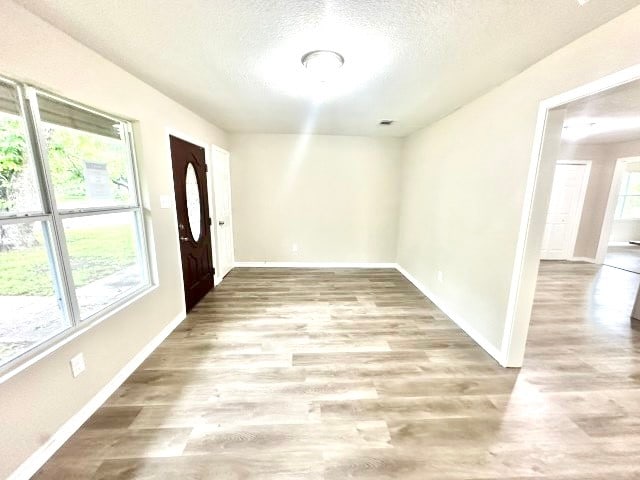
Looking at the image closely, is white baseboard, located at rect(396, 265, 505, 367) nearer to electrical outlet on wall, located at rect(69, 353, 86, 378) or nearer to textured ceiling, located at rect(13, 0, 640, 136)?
textured ceiling, located at rect(13, 0, 640, 136)

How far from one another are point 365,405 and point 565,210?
6.21 m

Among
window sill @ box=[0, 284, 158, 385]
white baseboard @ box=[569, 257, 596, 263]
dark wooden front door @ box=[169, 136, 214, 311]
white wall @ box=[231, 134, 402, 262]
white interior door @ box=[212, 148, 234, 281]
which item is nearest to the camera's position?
window sill @ box=[0, 284, 158, 385]

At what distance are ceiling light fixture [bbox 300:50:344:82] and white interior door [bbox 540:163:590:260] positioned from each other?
5.65 m

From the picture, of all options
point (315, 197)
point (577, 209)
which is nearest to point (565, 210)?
point (577, 209)

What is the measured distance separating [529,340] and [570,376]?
0.51 metres

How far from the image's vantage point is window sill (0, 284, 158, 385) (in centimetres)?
123

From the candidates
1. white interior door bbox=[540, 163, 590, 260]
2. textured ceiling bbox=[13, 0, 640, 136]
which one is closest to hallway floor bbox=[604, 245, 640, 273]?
white interior door bbox=[540, 163, 590, 260]

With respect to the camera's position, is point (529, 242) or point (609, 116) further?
point (609, 116)

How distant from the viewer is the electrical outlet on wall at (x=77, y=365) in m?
1.55

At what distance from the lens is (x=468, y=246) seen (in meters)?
2.67

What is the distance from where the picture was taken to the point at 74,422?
154 cm

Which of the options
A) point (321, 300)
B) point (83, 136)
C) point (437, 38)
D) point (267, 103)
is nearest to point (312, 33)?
point (437, 38)

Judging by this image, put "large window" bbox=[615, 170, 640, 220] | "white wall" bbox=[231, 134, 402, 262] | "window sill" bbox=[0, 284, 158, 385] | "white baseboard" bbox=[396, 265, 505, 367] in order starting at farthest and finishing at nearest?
"large window" bbox=[615, 170, 640, 220] → "white wall" bbox=[231, 134, 402, 262] → "white baseboard" bbox=[396, 265, 505, 367] → "window sill" bbox=[0, 284, 158, 385]

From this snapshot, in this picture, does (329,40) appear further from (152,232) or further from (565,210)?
(565,210)
